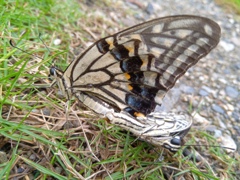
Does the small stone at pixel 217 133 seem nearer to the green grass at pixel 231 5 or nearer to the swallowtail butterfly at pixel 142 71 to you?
the swallowtail butterfly at pixel 142 71

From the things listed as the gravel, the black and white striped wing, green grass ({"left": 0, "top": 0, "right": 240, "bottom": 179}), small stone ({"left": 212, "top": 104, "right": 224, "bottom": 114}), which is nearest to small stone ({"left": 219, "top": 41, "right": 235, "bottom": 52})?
the gravel

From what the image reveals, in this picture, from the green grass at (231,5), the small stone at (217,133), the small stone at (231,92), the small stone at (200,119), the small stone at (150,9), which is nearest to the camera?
the small stone at (217,133)

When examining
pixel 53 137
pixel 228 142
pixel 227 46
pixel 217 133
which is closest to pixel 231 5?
pixel 227 46

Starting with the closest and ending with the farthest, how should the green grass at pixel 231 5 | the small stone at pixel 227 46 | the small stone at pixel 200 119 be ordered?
1. the small stone at pixel 200 119
2. the small stone at pixel 227 46
3. the green grass at pixel 231 5

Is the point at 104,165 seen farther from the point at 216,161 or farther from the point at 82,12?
the point at 82,12

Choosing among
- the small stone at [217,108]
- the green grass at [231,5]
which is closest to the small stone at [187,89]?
the small stone at [217,108]

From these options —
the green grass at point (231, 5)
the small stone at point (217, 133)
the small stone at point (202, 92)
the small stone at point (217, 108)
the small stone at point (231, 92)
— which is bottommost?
the small stone at point (202, 92)
